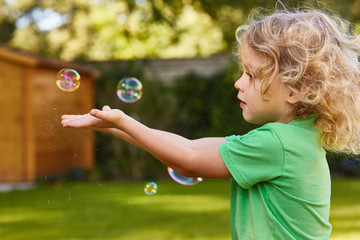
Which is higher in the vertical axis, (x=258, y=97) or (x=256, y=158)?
(x=258, y=97)

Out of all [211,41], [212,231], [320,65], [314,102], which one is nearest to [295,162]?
[314,102]

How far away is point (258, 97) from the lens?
6.40 feet

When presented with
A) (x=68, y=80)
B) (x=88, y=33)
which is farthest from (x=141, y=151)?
(x=88, y=33)

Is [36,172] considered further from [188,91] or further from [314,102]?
[314,102]

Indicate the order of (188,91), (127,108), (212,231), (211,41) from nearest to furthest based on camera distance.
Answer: (212,231)
(127,108)
(188,91)
(211,41)

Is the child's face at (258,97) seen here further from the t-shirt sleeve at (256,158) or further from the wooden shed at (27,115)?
the wooden shed at (27,115)

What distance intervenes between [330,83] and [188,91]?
36.5ft

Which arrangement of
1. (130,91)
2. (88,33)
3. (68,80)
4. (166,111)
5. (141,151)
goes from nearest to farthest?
(68,80)
(130,91)
(141,151)
(166,111)
(88,33)

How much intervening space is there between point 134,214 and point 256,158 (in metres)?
4.61

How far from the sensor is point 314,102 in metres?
1.92

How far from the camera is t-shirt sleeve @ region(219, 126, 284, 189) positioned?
1.83 meters


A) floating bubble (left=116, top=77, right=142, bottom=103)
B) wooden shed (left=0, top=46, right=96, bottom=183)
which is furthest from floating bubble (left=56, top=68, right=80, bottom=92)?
wooden shed (left=0, top=46, right=96, bottom=183)

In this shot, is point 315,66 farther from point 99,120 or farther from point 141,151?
point 141,151

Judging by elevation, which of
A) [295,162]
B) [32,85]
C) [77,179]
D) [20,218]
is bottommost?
[77,179]
